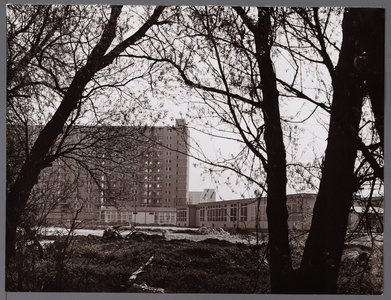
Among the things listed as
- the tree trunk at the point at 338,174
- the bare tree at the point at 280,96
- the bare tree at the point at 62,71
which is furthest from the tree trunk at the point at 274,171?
the bare tree at the point at 62,71

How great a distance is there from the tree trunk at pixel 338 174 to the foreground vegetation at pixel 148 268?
0.11 meters

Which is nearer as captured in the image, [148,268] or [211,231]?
[148,268]

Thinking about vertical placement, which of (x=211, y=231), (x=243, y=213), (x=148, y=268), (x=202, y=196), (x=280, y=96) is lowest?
(x=148, y=268)

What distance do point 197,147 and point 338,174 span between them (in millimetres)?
971

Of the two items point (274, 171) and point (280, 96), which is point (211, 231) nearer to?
point (274, 171)

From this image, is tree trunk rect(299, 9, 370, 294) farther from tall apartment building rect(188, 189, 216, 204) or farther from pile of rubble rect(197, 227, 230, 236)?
tall apartment building rect(188, 189, 216, 204)

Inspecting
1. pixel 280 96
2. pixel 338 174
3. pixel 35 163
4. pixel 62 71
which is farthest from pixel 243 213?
pixel 62 71

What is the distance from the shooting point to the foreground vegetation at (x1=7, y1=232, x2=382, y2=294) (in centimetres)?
351

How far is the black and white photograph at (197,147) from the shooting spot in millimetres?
3535

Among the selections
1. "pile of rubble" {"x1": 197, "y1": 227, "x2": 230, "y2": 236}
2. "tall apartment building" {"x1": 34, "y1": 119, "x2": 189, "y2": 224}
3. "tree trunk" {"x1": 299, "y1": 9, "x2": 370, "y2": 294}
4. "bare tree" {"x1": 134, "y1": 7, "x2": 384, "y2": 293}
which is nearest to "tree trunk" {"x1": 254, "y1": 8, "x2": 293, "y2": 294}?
"bare tree" {"x1": 134, "y1": 7, "x2": 384, "y2": 293}

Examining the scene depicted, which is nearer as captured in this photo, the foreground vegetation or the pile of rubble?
the foreground vegetation

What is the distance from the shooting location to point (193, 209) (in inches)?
145

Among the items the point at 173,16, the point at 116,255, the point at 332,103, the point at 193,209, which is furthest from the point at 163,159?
the point at 332,103

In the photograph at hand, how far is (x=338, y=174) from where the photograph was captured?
3600mm
